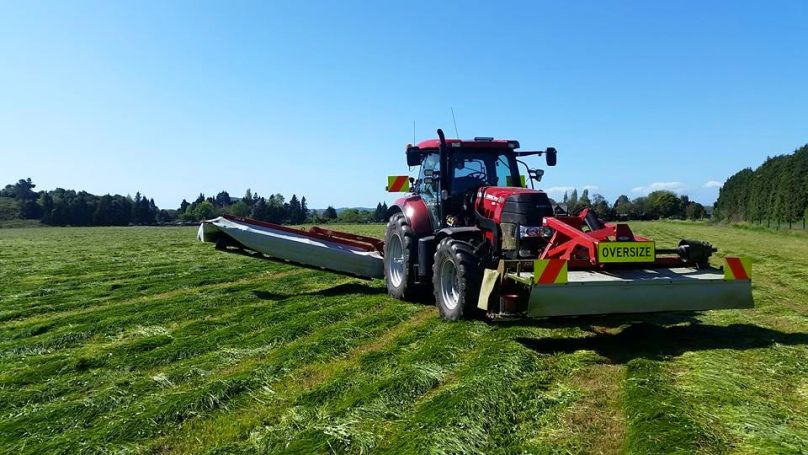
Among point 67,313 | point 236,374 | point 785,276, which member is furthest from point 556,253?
point 785,276

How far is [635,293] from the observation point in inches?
231

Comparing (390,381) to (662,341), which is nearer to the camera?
(390,381)

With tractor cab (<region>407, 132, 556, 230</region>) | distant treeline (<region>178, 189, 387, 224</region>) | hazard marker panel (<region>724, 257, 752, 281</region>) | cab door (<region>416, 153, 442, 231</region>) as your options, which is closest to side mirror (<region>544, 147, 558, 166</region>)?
tractor cab (<region>407, 132, 556, 230</region>)

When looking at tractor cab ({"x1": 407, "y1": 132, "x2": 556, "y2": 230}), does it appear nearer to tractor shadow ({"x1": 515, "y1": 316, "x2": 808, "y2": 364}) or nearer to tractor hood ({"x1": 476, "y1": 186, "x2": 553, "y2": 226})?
tractor hood ({"x1": 476, "y1": 186, "x2": 553, "y2": 226})

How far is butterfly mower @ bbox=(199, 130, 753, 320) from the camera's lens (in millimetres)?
5895

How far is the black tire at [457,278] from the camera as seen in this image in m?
6.68

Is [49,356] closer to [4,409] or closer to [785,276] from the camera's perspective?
[4,409]

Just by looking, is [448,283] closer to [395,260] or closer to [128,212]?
[395,260]

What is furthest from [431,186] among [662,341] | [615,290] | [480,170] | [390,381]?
[390,381]

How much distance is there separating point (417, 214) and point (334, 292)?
7.76 ft

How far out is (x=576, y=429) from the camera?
12.5ft

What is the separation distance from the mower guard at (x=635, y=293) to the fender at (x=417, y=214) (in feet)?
9.87

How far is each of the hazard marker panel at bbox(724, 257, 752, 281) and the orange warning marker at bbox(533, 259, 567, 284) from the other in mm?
1885

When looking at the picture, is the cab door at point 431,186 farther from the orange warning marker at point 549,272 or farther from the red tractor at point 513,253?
the orange warning marker at point 549,272
